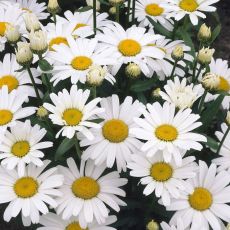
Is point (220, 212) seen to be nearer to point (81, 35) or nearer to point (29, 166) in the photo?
point (29, 166)

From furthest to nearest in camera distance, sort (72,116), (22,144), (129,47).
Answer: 1. (129,47)
2. (22,144)
3. (72,116)

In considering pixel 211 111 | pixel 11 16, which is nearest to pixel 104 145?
pixel 211 111

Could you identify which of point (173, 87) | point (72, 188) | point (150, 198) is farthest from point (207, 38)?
point (72, 188)

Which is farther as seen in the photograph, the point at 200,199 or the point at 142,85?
the point at 142,85

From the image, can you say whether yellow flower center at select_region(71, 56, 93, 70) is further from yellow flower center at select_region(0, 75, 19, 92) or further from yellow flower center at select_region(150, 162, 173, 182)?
yellow flower center at select_region(150, 162, 173, 182)

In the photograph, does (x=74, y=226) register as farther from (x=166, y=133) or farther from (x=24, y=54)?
(x=24, y=54)
